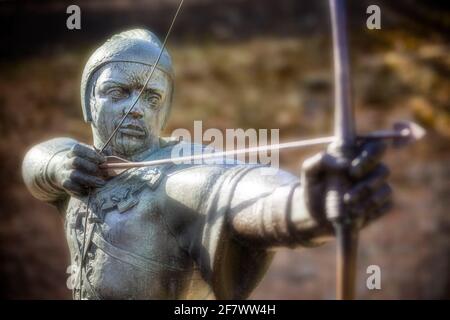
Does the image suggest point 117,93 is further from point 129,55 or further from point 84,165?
point 84,165

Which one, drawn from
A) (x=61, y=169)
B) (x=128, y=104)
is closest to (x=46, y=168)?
(x=61, y=169)

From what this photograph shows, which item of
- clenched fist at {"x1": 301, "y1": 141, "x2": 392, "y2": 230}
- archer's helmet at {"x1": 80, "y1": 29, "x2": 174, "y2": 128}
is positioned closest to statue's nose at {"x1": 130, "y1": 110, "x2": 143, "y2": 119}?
archer's helmet at {"x1": 80, "y1": 29, "x2": 174, "y2": 128}

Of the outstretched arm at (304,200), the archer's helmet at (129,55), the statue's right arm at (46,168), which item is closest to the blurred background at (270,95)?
the statue's right arm at (46,168)

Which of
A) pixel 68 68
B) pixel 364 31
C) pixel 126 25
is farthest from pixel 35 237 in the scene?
pixel 364 31

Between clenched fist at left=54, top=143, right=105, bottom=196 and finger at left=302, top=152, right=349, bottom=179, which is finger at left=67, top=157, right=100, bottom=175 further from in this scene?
finger at left=302, top=152, right=349, bottom=179

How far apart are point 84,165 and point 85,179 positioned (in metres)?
0.04

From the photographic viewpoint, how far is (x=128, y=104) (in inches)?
96.0

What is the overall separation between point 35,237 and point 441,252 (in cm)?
329

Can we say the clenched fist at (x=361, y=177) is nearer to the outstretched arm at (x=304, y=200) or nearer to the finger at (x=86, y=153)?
the outstretched arm at (x=304, y=200)

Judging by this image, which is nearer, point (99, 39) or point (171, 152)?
point (171, 152)

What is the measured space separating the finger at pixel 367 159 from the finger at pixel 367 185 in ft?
0.04

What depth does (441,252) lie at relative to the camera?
6.95m

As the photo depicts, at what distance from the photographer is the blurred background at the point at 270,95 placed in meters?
7.05
